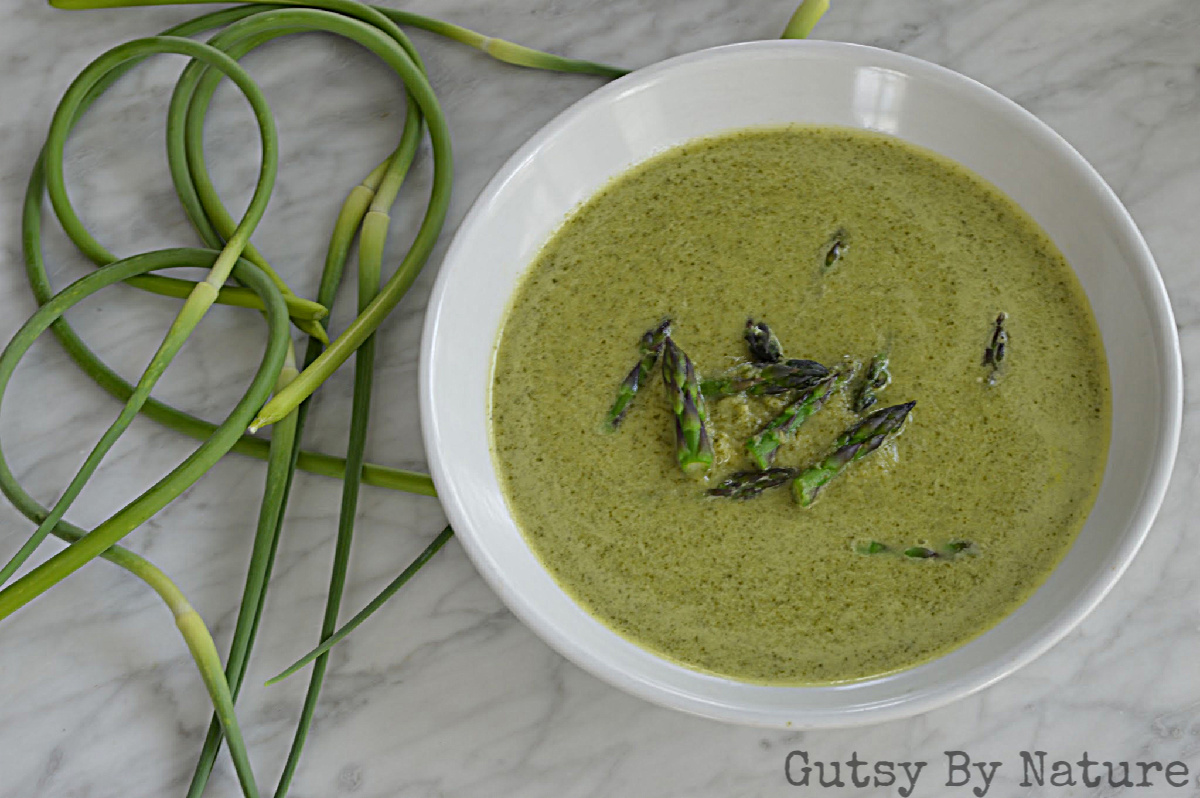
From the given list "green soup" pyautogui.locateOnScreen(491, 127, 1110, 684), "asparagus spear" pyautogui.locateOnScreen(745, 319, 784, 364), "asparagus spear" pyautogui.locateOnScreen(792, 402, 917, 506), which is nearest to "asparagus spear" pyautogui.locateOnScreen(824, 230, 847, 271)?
"green soup" pyautogui.locateOnScreen(491, 127, 1110, 684)

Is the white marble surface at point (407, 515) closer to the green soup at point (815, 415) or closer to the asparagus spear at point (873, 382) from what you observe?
the green soup at point (815, 415)

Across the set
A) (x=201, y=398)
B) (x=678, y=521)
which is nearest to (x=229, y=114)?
(x=201, y=398)

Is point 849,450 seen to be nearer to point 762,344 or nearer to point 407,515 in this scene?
point 762,344

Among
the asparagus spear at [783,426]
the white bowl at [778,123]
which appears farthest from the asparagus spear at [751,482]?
the white bowl at [778,123]

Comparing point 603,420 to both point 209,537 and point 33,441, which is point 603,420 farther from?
point 33,441

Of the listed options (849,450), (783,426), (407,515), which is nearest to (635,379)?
(783,426)
